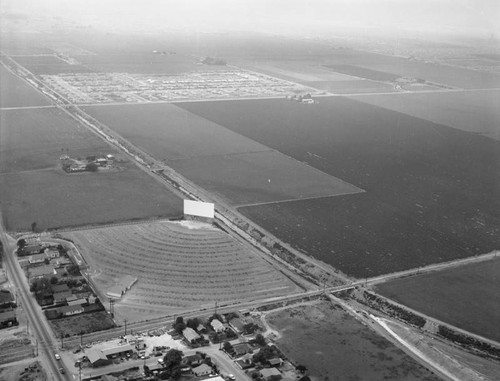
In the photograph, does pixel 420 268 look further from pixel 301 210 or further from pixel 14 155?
pixel 14 155

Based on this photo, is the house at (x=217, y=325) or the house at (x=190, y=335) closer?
the house at (x=190, y=335)

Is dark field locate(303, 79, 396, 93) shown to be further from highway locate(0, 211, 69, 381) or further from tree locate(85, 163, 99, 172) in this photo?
highway locate(0, 211, 69, 381)

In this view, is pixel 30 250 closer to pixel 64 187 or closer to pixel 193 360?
pixel 64 187

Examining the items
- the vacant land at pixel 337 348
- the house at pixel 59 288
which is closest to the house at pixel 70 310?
the house at pixel 59 288

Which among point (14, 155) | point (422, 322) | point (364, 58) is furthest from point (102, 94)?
point (364, 58)

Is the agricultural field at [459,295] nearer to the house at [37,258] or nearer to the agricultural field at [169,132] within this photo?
the house at [37,258]

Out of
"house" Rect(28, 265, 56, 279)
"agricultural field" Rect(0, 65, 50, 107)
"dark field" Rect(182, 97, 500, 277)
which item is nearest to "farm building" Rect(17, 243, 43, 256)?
"house" Rect(28, 265, 56, 279)
